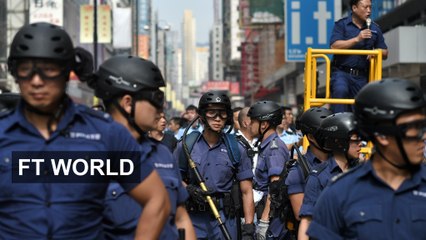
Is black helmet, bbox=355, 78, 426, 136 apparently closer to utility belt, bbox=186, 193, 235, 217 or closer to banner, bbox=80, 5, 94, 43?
utility belt, bbox=186, 193, 235, 217

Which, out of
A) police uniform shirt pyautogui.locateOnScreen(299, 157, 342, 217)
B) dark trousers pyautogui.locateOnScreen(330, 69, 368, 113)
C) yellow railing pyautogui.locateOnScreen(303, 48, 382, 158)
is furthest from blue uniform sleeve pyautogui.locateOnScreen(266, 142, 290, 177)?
police uniform shirt pyautogui.locateOnScreen(299, 157, 342, 217)

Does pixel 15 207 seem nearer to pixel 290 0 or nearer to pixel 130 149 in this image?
pixel 130 149

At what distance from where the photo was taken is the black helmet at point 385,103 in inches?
157

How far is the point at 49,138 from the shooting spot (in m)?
4.03

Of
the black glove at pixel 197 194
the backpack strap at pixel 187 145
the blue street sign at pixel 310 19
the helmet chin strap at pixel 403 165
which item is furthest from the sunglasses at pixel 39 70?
the blue street sign at pixel 310 19

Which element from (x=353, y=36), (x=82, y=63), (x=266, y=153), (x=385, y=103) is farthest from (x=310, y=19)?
(x=385, y=103)

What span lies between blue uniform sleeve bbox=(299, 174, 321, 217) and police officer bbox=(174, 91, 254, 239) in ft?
7.45

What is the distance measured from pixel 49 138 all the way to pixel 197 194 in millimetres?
3885

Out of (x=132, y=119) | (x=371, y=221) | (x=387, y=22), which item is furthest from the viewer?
(x=387, y=22)

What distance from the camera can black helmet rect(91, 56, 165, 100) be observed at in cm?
496

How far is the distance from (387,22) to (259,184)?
29134 mm

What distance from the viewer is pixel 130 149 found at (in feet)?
13.6

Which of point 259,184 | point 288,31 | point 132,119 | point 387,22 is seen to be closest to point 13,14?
point 387,22

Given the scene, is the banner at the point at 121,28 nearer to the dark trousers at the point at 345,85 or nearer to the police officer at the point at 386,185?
the dark trousers at the point at 345,85
